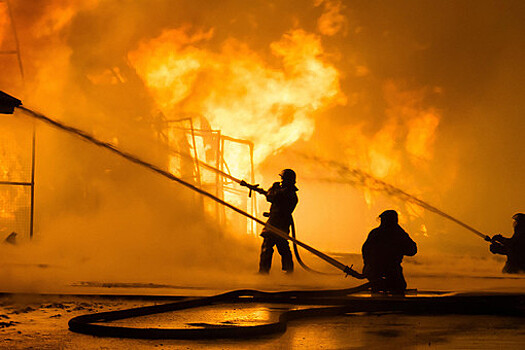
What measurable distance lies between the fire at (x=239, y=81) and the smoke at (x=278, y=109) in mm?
59

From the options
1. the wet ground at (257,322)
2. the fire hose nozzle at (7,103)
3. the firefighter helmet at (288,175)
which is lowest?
the wet ground at (257,322)

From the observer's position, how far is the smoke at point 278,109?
21.1 meters

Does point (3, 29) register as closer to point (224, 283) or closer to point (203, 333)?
point (224, 283)

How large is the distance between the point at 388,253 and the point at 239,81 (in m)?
14.8

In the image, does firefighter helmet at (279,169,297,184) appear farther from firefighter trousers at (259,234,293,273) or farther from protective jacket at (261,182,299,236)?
Answer: firefighter trousers at (259,234,293,273)

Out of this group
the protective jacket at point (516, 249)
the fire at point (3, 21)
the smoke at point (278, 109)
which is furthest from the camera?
the smoke at point (278, 109)

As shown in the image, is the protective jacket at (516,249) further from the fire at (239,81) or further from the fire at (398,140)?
the fire at (398,140)

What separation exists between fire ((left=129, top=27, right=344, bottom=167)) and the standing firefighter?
13781mm

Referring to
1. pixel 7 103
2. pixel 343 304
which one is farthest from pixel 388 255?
pixel 7 103

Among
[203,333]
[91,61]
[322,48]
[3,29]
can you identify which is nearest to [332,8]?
[322,48]

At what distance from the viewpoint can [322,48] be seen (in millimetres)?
27469

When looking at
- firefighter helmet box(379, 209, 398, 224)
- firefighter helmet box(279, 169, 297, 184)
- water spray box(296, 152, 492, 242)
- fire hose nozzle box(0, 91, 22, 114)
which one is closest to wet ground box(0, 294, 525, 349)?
firefighter helmet box(379, 209, 398, 224)

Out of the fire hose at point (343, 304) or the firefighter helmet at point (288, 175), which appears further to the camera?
the firefighter helmet at point (288, 175)

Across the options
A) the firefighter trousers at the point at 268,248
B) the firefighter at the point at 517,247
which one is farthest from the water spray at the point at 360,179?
the firefighter trousers at the point at 268,248
